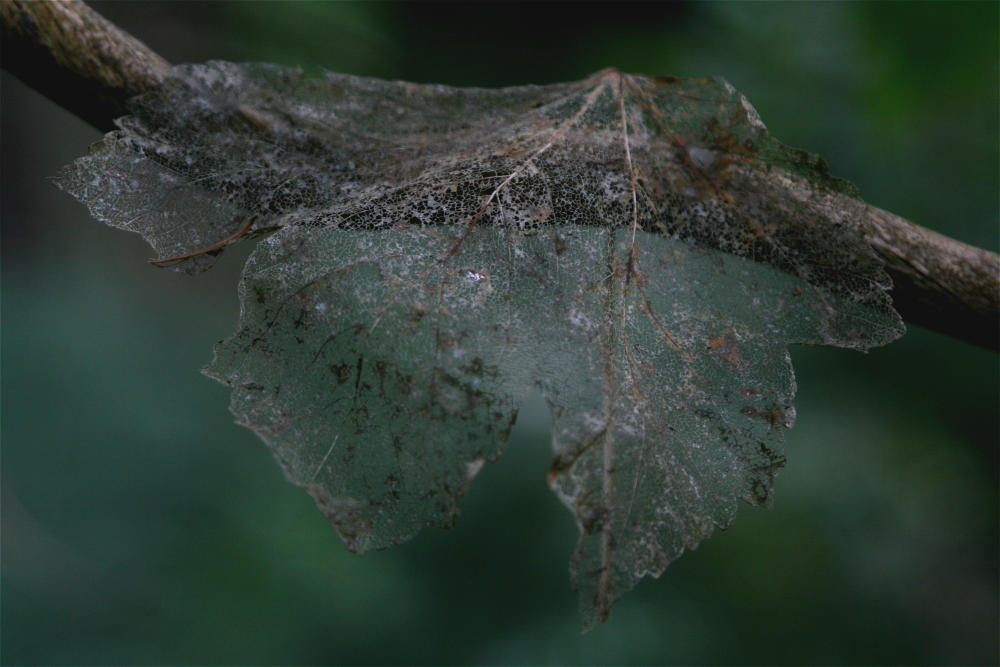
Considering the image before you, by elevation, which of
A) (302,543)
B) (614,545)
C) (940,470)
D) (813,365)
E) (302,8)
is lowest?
(302,543)

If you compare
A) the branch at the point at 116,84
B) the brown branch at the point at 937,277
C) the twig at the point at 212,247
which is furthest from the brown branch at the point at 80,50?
the brown branch at the point at 937,277

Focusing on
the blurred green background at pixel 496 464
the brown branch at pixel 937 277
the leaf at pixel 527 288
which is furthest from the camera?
the blurred green background at pixel 496 464

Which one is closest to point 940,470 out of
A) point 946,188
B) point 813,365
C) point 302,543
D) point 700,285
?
point 813,365

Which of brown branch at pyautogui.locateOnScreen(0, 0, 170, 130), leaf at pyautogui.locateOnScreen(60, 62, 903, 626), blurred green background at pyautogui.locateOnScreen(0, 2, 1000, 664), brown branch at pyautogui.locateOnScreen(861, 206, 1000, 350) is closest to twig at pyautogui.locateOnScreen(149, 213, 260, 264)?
leaf at pyautogui.locateOnScreen(60, 62, 903, 626)

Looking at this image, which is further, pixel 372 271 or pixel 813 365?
pixel 813 365

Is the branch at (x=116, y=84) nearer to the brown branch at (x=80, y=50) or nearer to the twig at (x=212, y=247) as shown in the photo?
the brown branch at (x=80, y=50)

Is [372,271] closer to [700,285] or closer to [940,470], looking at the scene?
[700,285]

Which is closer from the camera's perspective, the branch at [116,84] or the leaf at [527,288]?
the leaf at [527,288]
